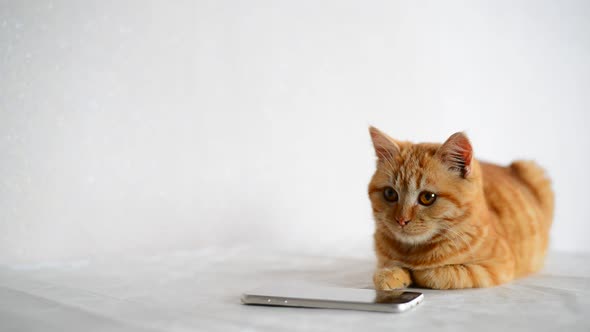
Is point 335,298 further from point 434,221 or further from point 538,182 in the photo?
point 538,182

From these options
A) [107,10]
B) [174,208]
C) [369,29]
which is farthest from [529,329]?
[369,29]

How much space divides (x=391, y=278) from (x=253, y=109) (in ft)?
3.53

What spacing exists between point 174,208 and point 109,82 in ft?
1.64

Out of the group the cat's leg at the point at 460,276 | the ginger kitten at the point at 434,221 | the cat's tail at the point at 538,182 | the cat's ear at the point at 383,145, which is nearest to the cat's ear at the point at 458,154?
the ginger kitten at the point at 434,221

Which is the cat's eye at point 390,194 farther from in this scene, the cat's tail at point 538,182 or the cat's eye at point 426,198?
the cat's tail at point 538,182

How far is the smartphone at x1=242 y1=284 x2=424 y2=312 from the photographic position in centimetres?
96

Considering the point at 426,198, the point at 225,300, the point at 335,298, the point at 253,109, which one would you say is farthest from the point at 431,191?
the point at 253,109

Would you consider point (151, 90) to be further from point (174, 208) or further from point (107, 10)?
point (174, 208)

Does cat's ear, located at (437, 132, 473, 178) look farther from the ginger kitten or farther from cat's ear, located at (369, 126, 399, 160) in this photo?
cat's ear, located at (369, 126, 399, 160)

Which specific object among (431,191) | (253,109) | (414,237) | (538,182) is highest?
(253,109)

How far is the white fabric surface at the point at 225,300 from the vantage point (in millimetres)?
885

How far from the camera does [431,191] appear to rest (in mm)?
1246

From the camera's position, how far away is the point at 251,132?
2.06 m

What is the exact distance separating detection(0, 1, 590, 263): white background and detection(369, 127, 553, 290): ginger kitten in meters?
0.68
